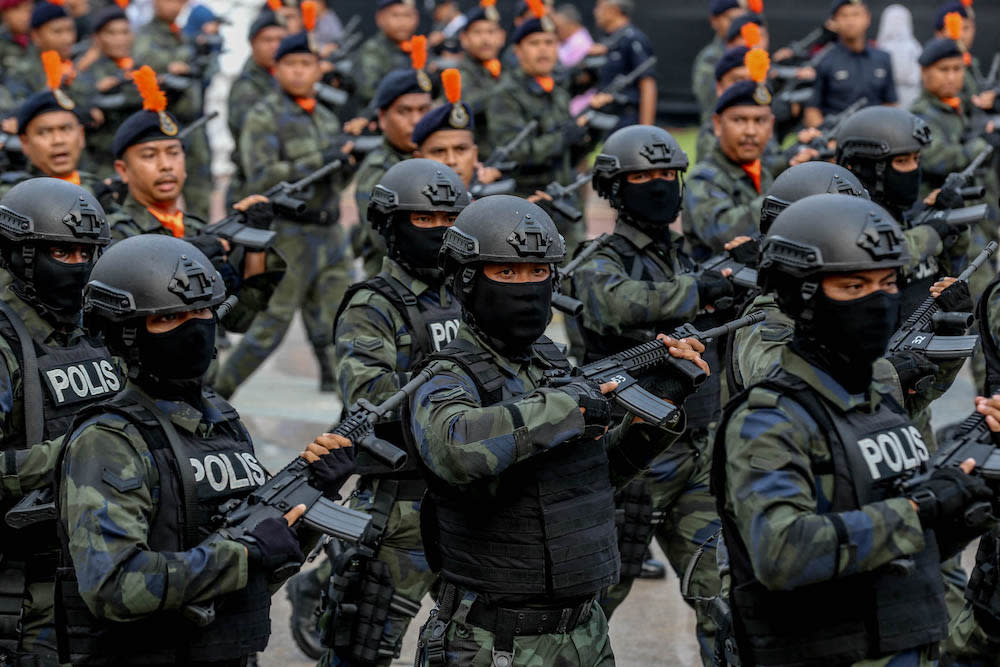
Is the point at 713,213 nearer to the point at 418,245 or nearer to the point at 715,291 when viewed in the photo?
the point at 715,291

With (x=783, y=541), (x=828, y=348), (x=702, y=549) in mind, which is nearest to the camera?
(x=783, y=541)

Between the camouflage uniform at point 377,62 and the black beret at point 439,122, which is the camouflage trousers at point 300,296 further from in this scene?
the camouflage uniform at point 377,62

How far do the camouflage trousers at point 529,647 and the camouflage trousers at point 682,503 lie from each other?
1.53 metres

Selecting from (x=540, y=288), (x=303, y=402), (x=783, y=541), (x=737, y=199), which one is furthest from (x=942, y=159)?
(x=783, y=541)

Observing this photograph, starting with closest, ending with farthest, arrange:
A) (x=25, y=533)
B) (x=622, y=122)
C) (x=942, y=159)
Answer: (x=25, y=533) < (x=942, y=159) < (x=622, y=122)

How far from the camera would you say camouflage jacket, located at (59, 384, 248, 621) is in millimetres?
3971

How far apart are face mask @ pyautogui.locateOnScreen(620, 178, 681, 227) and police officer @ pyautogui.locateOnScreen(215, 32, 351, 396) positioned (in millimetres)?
3704

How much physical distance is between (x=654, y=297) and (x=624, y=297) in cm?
13

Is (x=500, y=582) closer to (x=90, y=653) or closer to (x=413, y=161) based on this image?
(x=90, y=653)

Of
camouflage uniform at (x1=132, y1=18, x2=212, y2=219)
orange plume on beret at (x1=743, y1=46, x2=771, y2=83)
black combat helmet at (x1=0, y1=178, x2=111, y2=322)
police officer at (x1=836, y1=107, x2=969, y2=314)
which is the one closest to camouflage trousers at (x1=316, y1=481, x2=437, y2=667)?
black combat helmet at (x1=0, y1=178, x2=111, y2=322)

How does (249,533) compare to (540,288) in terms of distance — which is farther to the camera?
(540,288)

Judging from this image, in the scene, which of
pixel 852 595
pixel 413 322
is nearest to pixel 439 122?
pixel 413 322

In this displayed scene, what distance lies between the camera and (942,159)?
10.4 meters

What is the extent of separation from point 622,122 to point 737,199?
723 centimetres
